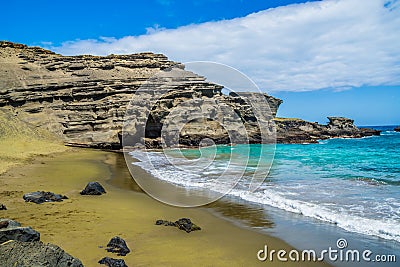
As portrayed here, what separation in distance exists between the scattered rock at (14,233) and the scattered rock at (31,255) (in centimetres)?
116

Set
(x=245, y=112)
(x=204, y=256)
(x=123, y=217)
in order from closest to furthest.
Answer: (x=204, y=256), (x=123, y=217), (x=245, y=112)

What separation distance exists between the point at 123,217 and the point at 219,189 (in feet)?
20.3

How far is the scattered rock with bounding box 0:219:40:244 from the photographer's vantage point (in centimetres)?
493

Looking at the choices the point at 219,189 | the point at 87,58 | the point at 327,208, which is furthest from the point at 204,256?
the point at 87,58

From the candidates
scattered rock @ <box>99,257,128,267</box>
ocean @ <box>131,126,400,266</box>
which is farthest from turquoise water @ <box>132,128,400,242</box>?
scattered rock @ <box>99,257,128,267</box>

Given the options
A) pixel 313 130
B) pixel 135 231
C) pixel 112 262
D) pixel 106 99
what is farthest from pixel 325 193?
pixel 313 130

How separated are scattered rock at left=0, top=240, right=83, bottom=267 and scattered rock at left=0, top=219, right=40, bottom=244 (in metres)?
1.16

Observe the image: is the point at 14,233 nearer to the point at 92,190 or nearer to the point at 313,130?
the point at 92,190

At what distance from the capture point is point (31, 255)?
386 cm

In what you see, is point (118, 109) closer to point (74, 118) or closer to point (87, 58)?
point (74, 118)

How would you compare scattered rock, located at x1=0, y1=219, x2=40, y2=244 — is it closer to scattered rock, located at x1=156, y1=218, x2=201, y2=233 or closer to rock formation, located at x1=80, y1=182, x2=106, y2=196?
scattered rock, located at x1=156, y1=218, x2=201, y2=233

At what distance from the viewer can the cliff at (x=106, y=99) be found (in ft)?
128

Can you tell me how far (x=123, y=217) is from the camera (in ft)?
29.2

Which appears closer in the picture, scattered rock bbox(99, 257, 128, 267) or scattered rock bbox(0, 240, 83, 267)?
scattered rock bbox(0, 240, 83, 267)
